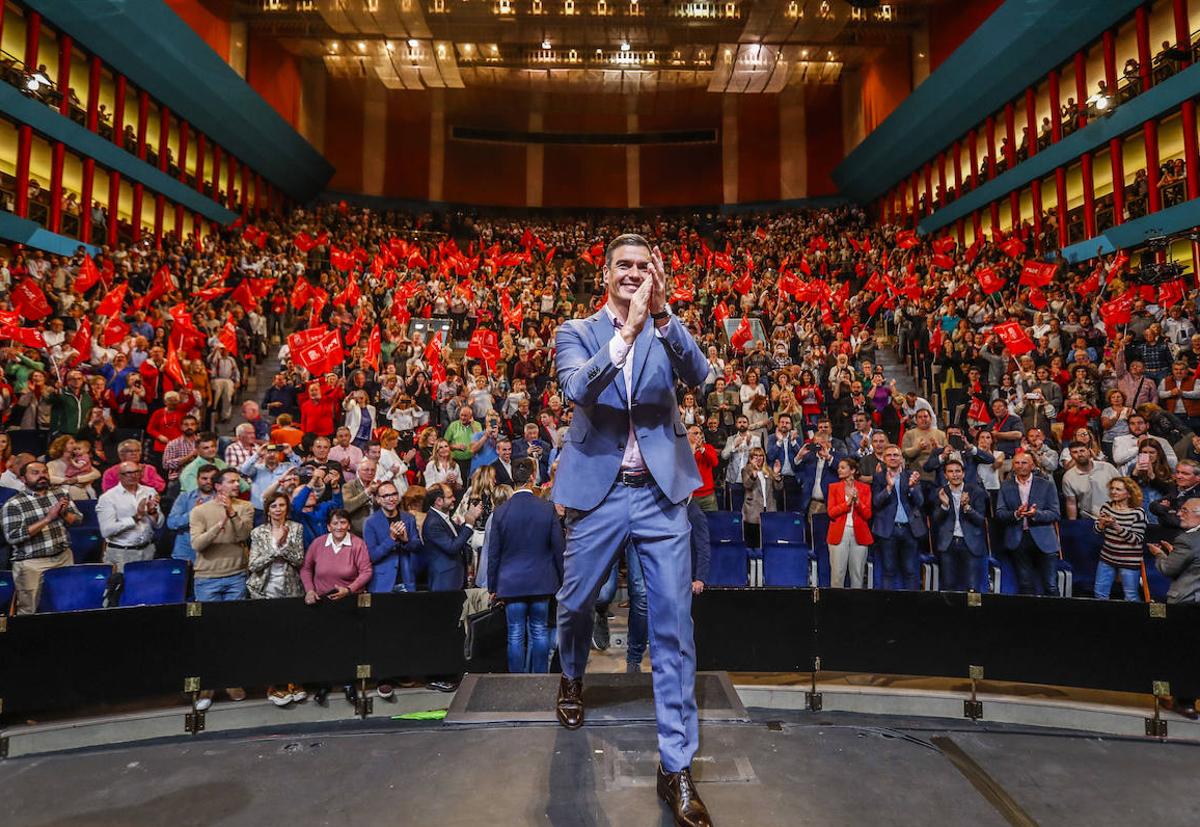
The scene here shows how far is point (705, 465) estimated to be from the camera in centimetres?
837

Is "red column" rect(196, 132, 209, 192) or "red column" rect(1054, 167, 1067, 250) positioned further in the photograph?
"red column" rect(196, 132, 209, 192)

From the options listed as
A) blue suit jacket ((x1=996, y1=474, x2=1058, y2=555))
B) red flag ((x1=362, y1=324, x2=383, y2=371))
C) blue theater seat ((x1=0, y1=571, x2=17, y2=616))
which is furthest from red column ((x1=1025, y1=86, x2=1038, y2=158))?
blue theater seat ((x1=0, y1=571, x2=17, y2=616))

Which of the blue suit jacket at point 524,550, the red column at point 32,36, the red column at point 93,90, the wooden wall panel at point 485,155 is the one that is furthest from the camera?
the wooden wall panel at point 485,155

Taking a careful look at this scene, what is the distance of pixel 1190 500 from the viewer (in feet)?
19.3

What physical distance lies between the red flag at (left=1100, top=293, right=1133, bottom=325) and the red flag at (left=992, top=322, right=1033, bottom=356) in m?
1.38

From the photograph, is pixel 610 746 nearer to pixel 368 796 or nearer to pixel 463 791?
pixel 463 791

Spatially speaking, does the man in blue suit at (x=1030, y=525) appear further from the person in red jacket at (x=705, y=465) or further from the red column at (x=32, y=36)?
the red column at (x=32, y=36)

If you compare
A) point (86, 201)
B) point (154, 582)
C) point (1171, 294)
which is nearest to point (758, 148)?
point (1171, 294)

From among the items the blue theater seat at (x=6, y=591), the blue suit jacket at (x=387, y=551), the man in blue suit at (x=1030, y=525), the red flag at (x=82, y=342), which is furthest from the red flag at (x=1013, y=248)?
the blue theater seat at (x=6, y=591)

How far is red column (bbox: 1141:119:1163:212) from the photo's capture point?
48.4ft

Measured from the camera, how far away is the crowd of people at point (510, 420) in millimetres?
6344

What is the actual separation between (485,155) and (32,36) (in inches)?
741

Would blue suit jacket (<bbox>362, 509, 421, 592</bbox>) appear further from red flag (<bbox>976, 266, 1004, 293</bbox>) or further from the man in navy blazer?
red flag (<bbox>976, 266, 1004, 293</bbox>)

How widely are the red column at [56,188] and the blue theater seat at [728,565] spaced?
16.6m
